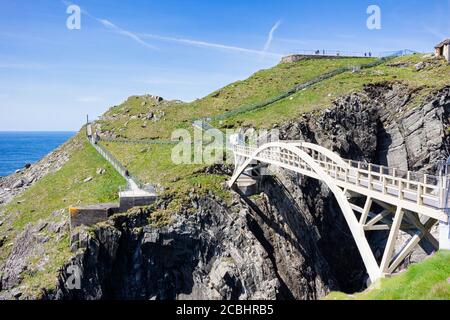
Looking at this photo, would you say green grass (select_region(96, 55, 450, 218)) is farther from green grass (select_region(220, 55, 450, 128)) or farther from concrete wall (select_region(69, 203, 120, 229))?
concrete wall (select_region(69, 203, 120, 229))

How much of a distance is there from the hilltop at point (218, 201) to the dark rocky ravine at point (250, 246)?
133mm

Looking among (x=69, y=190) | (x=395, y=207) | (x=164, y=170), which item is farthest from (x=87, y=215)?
(x=395, y=207)

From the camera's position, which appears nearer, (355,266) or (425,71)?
(355,266)

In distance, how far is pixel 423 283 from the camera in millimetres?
16297

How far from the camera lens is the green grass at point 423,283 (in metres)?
15.5

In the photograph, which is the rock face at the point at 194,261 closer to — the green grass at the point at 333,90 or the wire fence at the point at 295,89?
the green grass at the point at 333,90

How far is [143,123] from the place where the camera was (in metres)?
79.2

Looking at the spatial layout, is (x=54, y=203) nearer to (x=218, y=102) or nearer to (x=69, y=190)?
(x=69, y=190)

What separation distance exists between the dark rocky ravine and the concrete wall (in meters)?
1.22

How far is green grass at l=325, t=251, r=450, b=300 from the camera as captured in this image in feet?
50.7

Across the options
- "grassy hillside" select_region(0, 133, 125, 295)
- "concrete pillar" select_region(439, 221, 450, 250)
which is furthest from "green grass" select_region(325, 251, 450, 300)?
"grassy hillside" select_region(0, 133, 125, 295)
